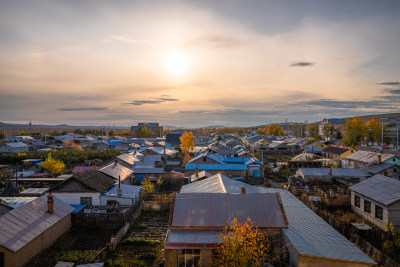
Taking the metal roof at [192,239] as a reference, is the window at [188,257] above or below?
below

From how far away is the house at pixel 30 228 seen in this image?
40.3 ft

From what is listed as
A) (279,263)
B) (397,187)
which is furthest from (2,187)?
(397,187)

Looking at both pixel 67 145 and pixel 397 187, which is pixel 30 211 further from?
pixel 67 145

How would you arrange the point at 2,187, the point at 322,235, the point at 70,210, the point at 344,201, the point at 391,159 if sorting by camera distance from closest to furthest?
1. the point at 322,235
2. the point at 70,210
3. the point at 344,201
4. the point at 2,187
5. the point at 391,159

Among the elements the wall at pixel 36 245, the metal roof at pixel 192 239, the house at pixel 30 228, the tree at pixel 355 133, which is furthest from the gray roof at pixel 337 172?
the tree at pixel 355 133

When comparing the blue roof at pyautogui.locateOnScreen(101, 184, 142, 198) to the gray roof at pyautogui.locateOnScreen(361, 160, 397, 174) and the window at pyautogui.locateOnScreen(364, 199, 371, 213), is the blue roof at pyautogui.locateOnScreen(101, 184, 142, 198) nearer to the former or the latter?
the window at pyautogui.locateOnScreen(364, 199, 371, 213)

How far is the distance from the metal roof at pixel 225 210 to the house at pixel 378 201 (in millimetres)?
8300

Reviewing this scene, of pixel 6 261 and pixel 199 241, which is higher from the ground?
pixel 199 241

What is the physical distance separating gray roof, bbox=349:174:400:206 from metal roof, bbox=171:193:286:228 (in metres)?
8.46

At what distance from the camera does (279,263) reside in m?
12.3

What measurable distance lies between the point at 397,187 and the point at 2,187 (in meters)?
36.0

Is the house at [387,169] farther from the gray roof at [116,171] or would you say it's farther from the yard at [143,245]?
the gray roof at [116,171]

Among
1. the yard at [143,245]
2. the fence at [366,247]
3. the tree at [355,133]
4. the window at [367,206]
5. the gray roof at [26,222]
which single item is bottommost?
the yard at [143,245]

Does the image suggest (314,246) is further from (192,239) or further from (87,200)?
(87,200)
